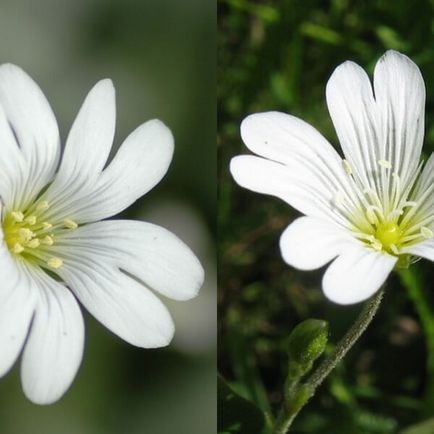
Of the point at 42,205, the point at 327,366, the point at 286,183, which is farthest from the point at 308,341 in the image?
the point at 42,205

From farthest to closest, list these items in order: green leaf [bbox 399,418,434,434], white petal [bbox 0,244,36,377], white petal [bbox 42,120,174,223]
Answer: green leaf [bbox 399,418,434,434] → white petal [bbox 42,120,174,223] → white petal [bbox 0,244,36,377]

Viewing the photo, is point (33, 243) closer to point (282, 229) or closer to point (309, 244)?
point (309, 244)

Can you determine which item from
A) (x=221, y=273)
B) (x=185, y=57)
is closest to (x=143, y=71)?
(x=185, y=57)

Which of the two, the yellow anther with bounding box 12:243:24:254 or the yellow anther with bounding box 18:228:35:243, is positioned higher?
the yellow anther with bounding box 18:228:35:243

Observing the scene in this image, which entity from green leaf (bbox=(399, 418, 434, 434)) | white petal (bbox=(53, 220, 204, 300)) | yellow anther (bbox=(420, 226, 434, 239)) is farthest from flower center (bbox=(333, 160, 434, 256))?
green leaf (bbox=(399, 418, 434, 434))

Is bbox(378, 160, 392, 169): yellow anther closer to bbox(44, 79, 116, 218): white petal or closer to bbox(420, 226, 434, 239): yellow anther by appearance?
bbox(420, 226, 434, 239): yellow anther

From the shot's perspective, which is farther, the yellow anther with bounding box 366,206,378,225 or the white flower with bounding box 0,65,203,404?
the yellow anther with bounding box 366,206,378,225
